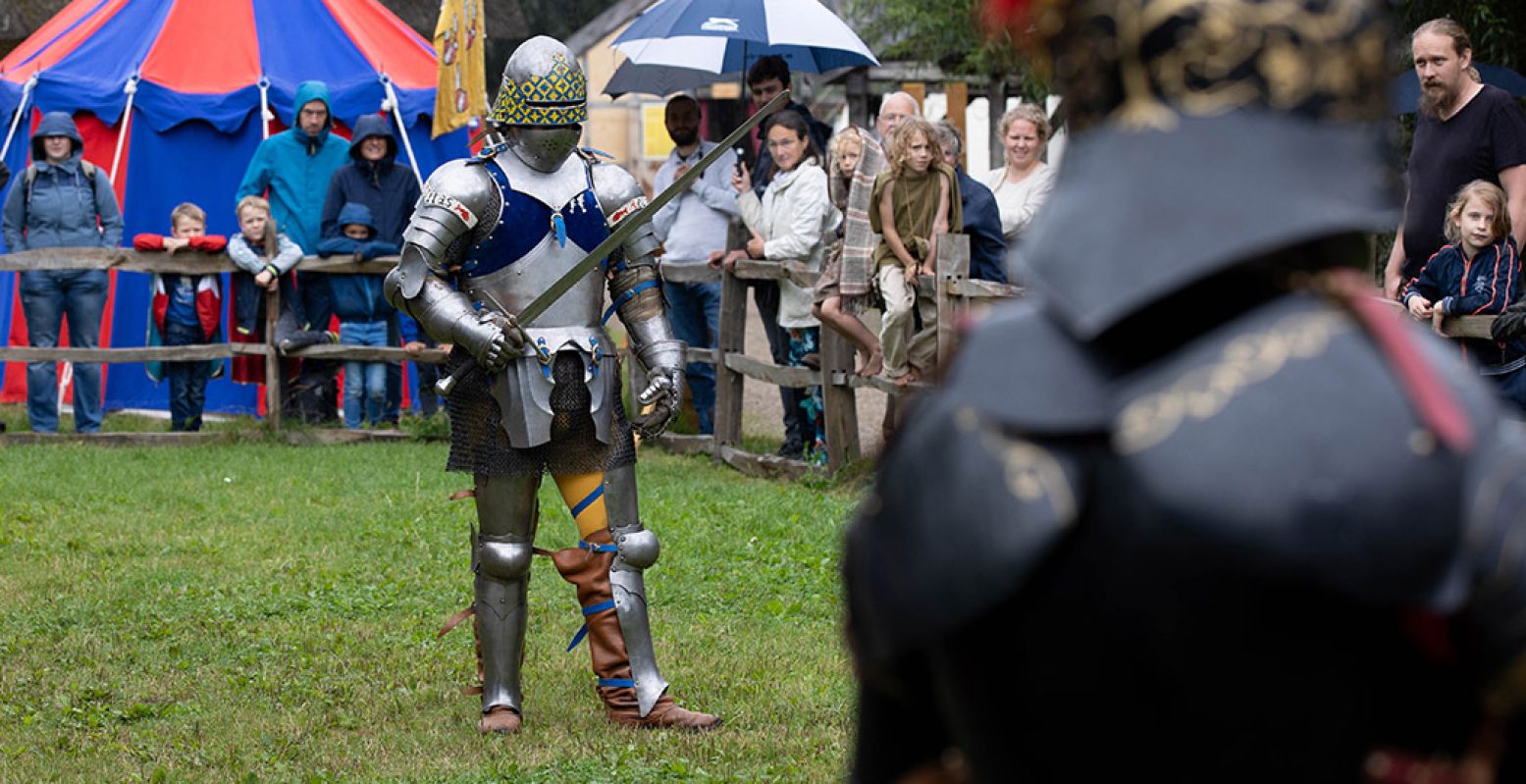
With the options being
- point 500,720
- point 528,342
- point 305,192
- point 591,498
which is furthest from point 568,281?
point 305,192

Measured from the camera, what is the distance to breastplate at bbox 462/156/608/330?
547 cm

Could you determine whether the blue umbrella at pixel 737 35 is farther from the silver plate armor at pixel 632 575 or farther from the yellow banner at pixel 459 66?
the silver plate armor at pixel 632 575

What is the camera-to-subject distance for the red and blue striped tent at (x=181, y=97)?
44.2ft

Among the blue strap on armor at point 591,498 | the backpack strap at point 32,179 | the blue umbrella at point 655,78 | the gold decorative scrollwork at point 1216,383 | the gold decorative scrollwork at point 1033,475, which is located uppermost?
the gold decorative scrollwork at point 1216,383

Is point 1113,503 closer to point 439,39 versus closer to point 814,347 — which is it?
point 814,347

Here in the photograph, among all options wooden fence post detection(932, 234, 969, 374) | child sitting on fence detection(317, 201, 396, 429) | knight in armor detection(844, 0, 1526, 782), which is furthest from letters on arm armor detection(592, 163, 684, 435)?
child sitting on fence detection(317, 201, 396, 429)

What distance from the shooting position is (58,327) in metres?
12.5

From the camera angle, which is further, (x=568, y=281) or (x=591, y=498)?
(x=591, y=498)

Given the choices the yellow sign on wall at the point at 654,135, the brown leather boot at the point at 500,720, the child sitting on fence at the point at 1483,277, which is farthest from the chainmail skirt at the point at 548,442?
the yellow sign on wall at the point at 654,135

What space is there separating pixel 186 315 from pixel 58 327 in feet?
2.75

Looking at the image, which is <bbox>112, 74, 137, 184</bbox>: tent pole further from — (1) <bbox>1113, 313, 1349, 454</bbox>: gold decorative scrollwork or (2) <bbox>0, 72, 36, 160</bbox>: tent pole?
(1) <bbox>1113, 313, 1349, 454</bbox>: gold decorative scrollwork

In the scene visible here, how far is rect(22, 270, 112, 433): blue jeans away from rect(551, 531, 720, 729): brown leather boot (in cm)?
766

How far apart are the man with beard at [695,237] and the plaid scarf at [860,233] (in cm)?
198

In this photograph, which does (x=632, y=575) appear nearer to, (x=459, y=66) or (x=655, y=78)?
(x=459, y=66)
